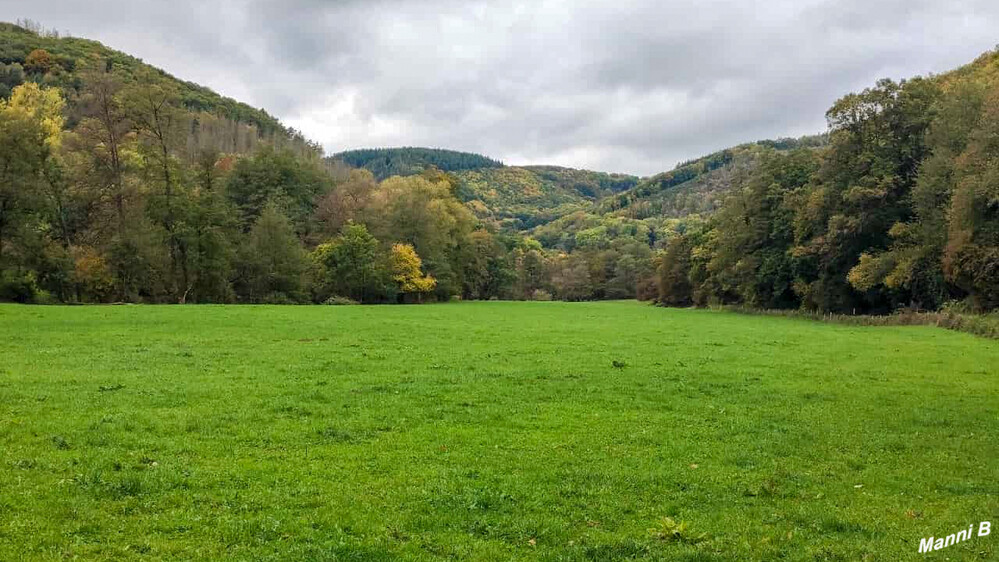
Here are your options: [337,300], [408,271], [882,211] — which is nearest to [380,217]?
[408,271]

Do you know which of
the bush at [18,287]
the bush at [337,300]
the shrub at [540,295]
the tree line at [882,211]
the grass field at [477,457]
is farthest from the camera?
the shrub at [540,295]

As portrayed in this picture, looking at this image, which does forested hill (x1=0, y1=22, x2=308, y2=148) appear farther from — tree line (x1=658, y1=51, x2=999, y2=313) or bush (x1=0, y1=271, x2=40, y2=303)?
tree line (x1=658, y1=51, x2=999, y2=313)

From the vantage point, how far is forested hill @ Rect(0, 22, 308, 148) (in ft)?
392

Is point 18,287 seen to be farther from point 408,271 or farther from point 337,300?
point 408,271

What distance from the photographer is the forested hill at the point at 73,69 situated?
119500 millimetres

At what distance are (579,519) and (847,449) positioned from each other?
7283 millimetres

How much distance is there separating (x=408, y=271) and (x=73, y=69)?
117m

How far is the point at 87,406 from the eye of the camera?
13.7m

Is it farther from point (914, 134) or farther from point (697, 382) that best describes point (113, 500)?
point (914, 134)

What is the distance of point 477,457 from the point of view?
37.1 ft

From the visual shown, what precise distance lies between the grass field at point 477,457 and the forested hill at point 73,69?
97.3 m

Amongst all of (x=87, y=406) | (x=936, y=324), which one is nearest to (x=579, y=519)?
(x=87, y=406)
